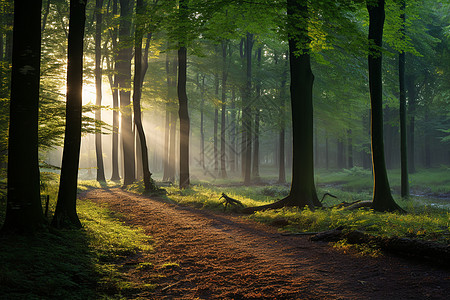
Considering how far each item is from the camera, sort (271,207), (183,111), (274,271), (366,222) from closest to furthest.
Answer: (274,271) < (366,222) < (271,207) < (183,111)

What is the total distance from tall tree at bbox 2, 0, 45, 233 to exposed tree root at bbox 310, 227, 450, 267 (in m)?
5.90

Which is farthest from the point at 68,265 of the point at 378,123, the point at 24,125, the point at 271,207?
the point at 378,123

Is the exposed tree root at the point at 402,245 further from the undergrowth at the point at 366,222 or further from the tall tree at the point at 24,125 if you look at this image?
the tall tree at the point at 24,125

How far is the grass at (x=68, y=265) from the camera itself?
3701 mm

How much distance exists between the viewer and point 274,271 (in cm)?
492

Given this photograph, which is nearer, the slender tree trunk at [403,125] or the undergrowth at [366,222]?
the undergrowth at [366,222]

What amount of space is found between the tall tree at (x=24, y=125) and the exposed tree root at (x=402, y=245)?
590 centimetres

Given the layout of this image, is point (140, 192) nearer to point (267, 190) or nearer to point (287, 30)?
point (267, 190)

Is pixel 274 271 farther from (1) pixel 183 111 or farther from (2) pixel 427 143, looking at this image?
(2) pixel 427 143

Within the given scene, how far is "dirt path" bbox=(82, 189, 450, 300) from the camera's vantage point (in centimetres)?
406

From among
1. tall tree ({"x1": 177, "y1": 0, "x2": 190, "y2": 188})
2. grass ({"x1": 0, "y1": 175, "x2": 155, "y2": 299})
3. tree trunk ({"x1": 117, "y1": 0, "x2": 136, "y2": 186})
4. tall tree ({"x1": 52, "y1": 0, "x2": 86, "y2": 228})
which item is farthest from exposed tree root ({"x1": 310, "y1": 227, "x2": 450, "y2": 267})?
tree trunk ({"x1": 117, "y1": 0, "x2": 136, "y2": 186})

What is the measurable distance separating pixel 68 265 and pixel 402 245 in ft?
17.5

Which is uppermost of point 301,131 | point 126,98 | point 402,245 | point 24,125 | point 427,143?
point 126,98

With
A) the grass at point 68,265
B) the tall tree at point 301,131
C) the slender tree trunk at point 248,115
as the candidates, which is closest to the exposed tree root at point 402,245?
the grass at point 68,265
